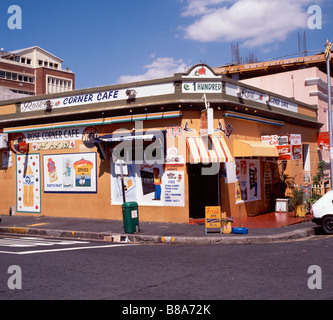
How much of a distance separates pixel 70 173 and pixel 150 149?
4.45 metres

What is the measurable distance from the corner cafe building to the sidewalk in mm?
998

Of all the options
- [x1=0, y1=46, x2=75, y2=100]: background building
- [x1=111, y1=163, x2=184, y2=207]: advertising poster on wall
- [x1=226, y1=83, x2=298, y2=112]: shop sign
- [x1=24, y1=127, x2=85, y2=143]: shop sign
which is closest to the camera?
[x1=111, y1=163, x2=184, y2=207]: advertising poster on wall

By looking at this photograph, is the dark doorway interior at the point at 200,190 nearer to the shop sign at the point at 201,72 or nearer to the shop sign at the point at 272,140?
the shop sign at the point at 201,72

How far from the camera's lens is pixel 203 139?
1552 centimetres

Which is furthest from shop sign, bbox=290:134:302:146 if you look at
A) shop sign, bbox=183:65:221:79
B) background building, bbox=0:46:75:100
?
background building, bbox=0:46:75:100

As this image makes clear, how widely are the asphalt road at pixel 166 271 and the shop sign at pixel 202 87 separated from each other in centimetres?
665

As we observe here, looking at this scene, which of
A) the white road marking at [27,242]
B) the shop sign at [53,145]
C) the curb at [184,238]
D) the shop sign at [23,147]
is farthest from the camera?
the shop sign at [23,147]

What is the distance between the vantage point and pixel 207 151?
15.1m

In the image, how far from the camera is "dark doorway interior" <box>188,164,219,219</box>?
53.2ft

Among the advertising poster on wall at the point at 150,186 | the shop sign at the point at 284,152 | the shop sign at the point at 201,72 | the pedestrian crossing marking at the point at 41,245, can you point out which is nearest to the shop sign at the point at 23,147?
the advertising poster on wall at the point at 150,186

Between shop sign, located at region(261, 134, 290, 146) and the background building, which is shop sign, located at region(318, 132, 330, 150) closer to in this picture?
shop sign, located at region(261, 134, 290, 146)

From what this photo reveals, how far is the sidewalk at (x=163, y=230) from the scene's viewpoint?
40.0 feet
